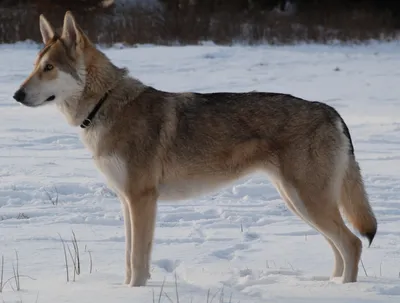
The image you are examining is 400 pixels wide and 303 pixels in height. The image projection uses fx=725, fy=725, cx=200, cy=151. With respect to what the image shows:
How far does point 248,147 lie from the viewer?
4.91 metres

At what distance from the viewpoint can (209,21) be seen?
24.7 metres

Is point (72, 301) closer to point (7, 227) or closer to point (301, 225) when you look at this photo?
point (7, 227)

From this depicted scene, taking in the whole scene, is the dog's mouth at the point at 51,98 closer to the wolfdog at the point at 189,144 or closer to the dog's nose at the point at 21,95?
the wolfdog at the point at 189,144

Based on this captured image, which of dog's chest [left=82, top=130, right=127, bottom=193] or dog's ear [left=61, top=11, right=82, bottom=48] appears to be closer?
dog's chest [left=82, top=130, right=127, bottom=193]

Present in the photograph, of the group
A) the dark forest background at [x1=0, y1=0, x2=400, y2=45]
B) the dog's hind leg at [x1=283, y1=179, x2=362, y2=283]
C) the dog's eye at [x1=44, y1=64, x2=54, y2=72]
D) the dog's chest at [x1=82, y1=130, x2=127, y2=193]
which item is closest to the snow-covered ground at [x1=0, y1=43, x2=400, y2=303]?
the dog's hind leg at [x1=283, y1=179, x2=362, y2=283]

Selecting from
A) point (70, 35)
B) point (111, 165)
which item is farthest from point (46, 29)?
point (111, 165)

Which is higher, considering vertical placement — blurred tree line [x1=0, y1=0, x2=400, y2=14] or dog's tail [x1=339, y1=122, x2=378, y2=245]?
dog's tail [x1=339, y1=122, x2=378, y2=245]

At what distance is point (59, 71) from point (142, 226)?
1.17 m

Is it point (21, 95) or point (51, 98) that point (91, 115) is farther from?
point (21, 95)

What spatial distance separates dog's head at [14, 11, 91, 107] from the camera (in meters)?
4.79

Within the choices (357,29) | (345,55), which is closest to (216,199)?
(345,55)

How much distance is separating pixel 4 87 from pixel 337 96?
733 centimetres

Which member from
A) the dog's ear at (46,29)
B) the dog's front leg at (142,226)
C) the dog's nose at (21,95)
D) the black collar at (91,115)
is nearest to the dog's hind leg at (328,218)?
the dog's front leg at (142,226)

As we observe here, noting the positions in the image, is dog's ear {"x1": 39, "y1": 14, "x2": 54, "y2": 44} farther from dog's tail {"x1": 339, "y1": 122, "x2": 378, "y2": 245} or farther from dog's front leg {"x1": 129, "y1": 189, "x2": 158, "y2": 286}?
dog's tail {"x1": 339, "y1": 122, "x2": 378, "y2": 245}
